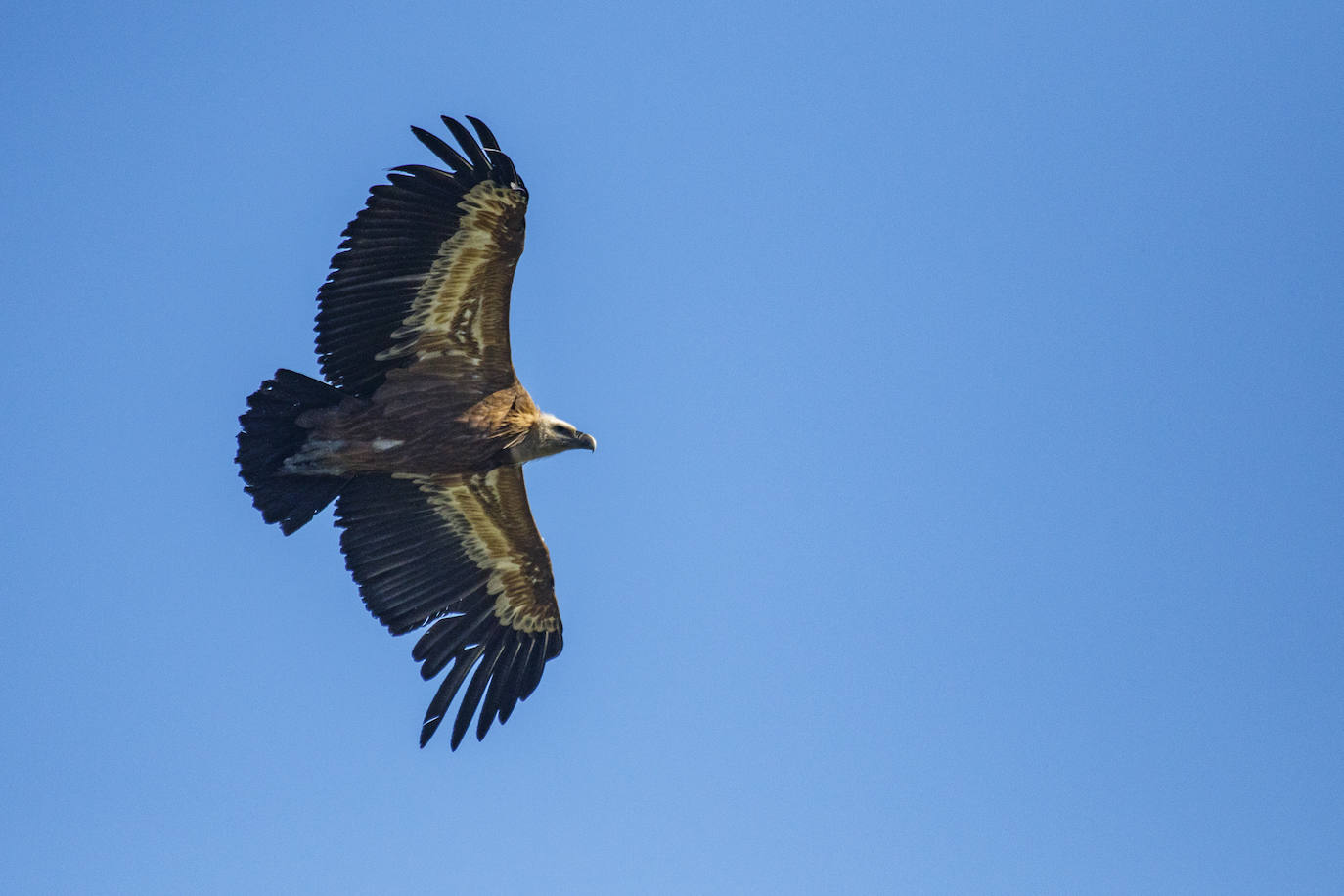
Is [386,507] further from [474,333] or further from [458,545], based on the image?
[474,333]

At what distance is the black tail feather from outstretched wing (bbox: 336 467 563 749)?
640 millimetres

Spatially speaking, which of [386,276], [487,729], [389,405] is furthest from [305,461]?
[487,729]

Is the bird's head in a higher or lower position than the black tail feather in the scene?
higher

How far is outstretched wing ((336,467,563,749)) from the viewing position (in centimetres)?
1309

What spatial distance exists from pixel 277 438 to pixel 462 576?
2.07 m

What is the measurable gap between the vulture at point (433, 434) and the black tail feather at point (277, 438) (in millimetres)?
11

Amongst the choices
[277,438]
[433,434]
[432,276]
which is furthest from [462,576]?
[432,276]

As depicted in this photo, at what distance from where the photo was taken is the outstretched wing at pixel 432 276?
11.8 m

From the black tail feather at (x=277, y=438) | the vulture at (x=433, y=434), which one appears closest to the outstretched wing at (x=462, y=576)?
the vulture at (x=433, y=434)

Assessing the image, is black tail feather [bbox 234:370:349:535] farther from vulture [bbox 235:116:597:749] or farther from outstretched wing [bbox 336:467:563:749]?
outstretched wing [bbox 336:467:563:749]

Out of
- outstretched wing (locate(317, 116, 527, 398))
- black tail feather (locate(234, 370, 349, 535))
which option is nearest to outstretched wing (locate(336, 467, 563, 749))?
black tail feather (locate(234, 370, 349, 535))

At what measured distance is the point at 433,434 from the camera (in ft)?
41.2

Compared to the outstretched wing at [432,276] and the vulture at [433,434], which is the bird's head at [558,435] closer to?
the vulture at [433,434]

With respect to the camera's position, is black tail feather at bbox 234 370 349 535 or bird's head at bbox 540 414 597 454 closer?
black tail feather at bbox 234 370 349 535
